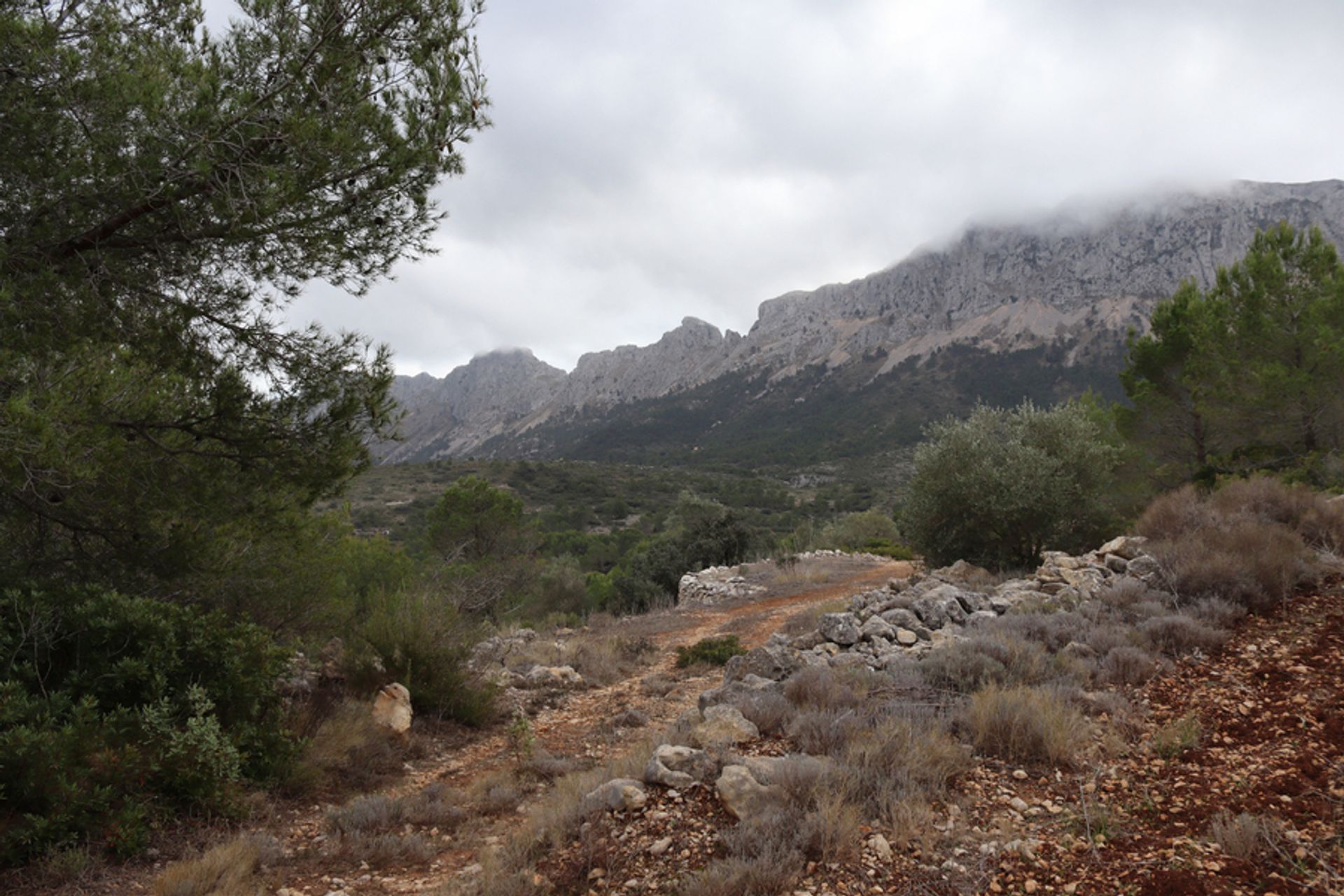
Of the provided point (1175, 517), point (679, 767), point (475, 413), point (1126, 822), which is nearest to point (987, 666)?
point (1126, 822)

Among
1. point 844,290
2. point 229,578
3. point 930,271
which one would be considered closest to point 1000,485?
point 229,578

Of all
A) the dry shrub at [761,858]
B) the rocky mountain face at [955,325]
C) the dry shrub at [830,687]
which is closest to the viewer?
the dry shrub at [761,858]

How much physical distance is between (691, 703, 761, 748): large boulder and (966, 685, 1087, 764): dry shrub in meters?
1.54

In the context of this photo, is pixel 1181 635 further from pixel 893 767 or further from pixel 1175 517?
pixel 1175 517

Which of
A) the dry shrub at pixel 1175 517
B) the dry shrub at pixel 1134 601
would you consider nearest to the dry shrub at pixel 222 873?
the dry shrub at pixel 1134 601

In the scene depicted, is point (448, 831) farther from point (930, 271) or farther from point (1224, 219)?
point (930, 271)

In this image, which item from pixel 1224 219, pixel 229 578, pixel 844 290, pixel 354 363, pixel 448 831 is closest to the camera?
pixel 448 831

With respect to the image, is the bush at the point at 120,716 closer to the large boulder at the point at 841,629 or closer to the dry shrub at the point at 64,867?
the dry shrub at the point at 64,867

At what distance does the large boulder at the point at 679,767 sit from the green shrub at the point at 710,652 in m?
5.34

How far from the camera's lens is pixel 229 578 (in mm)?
6492

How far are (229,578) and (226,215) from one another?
3.70m

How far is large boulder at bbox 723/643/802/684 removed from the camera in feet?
22.5

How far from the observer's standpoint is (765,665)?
22.8 feet

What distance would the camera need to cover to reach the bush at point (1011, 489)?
41.9ft
